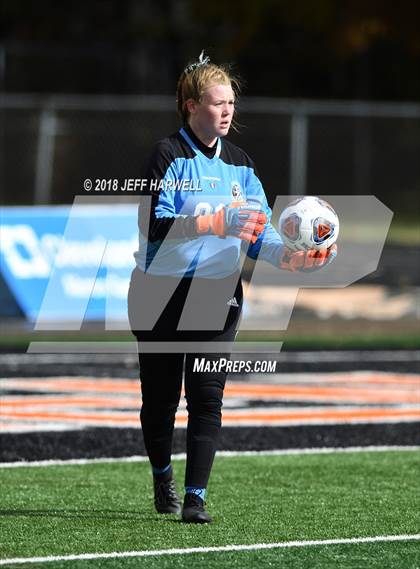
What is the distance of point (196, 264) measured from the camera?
6.57 metres

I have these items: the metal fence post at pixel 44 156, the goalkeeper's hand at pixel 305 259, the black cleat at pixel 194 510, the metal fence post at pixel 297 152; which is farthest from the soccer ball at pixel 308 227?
the metal fence post at pixel 297 152

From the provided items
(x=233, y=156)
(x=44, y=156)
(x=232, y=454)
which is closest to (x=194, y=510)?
(x=233, y=156)

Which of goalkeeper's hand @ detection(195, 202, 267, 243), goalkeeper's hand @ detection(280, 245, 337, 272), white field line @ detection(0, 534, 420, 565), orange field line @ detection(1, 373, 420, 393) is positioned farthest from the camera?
orange field line @ detection(1, 373, 420, 393)

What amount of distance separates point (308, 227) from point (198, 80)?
84cm

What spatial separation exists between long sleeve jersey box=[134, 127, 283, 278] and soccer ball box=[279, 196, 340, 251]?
8cm

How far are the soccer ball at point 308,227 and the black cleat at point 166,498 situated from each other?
4.26 ft

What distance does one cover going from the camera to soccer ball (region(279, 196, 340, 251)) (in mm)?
6523

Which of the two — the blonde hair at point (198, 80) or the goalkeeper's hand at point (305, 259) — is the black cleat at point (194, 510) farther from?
the blonde hair at point (198, 80)

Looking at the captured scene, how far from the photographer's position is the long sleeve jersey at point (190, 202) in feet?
21.1

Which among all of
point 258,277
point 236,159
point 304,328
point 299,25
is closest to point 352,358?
point 304,328

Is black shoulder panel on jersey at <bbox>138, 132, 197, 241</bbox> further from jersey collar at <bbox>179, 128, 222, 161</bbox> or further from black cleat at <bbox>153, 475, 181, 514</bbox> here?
black cleat at <bbox>153, 475, 181, 514</bbox>

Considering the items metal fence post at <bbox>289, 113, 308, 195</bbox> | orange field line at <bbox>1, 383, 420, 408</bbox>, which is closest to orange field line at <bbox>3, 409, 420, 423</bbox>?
orange field line at <bbox>1, 383, 420, 408</bbox>

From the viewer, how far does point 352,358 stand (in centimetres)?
1421

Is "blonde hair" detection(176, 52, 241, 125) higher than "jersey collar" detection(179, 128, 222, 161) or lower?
higher
